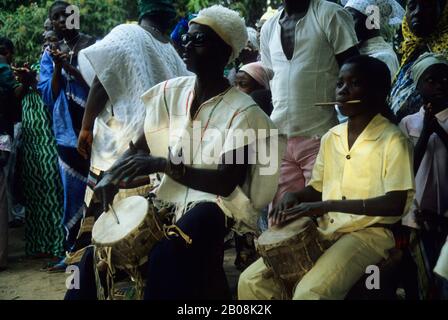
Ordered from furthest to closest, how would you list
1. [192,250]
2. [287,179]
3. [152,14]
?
1. [152,14]
2. [287,179]
3. [192,250]

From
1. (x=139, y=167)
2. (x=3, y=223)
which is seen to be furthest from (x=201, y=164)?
(x=3, y=223)

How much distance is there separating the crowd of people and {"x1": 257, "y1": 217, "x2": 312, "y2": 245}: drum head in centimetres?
4

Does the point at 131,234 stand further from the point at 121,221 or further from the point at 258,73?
the point at 258,73

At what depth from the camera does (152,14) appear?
464 centimetres

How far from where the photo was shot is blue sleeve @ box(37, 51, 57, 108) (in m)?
→ 5.62

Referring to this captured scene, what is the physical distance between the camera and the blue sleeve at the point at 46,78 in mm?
5617

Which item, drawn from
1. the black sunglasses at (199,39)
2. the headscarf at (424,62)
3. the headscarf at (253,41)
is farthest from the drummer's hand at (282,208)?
the headscarf at (253,41)

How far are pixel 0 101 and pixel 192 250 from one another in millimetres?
3438

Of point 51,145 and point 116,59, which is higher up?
point 116,59

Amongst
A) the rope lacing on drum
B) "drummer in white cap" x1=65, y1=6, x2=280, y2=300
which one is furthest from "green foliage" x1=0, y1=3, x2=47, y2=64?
the rope lacing on drum

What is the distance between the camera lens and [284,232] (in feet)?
10.3

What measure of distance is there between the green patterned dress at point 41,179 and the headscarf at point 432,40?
3.29m
